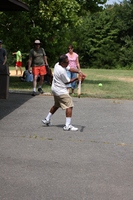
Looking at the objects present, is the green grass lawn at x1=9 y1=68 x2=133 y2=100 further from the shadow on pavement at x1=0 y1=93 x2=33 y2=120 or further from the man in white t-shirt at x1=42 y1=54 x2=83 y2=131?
the man in white t-shirt at x1=42 y1=54 x2=83 y2=131

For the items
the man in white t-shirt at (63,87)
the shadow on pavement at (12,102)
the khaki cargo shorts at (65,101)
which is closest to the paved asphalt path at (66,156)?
the shadow on pavement at (12,102)

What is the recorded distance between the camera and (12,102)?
13.4 m

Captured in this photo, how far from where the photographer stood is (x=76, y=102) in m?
13.9

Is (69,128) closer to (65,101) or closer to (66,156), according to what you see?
(65,101)

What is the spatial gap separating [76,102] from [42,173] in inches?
308

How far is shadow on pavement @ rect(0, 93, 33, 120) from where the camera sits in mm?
11656

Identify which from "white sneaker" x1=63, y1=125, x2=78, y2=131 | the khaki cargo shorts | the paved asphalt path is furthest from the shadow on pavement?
"white sneaker" x1=63, y1=125, x2=78, y2=131

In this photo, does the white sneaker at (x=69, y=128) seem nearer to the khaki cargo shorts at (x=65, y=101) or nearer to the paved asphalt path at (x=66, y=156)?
the paved asphalt path at (x=66, y=156)

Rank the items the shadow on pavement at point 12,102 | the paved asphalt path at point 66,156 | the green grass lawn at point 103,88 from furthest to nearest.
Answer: the green grass lawn at point 103,88, the shadow on pavement at point 12,102, the paved asphalt path at point 66,156

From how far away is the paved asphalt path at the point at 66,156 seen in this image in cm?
542

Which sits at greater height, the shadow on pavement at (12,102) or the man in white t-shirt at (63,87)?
the man in white t-shirt at (63,87)

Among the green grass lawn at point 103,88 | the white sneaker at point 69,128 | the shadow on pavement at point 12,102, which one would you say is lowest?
the green grass lawn at point 103,88

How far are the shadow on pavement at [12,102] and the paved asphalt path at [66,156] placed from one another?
5cm

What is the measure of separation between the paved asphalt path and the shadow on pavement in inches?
1.9
